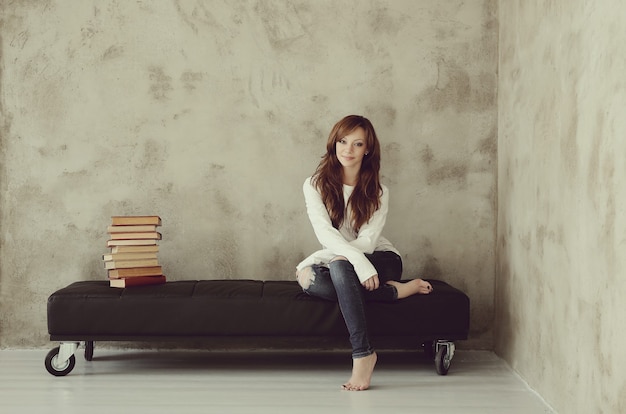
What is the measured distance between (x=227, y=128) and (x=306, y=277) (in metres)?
1.17

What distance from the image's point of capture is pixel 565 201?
3.16 metres

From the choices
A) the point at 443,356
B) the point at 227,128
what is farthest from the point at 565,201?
the point at 227,128

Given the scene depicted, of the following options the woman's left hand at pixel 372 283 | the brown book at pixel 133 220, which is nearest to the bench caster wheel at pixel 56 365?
the brown book at pixel 133 220

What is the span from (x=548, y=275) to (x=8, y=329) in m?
3.11

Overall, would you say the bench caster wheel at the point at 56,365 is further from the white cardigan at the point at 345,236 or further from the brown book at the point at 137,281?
the white cardigan at the point at 345,236

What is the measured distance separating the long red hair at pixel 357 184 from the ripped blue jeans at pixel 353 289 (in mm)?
247

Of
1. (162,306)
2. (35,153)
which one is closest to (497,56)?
(162,306)

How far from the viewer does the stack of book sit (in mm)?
4039

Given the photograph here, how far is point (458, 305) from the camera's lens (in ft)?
12.8

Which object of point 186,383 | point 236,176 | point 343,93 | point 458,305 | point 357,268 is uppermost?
point 343,93

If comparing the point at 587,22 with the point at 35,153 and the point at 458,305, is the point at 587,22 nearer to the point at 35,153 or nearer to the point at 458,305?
the point at 458,305

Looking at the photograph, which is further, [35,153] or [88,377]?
[35,153]

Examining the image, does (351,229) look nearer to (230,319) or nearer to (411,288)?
(411,288)

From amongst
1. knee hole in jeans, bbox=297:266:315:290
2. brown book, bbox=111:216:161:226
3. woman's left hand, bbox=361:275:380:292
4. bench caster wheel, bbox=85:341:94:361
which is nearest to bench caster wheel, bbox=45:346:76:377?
bench caster wheel, bbox=85:341:94:361
